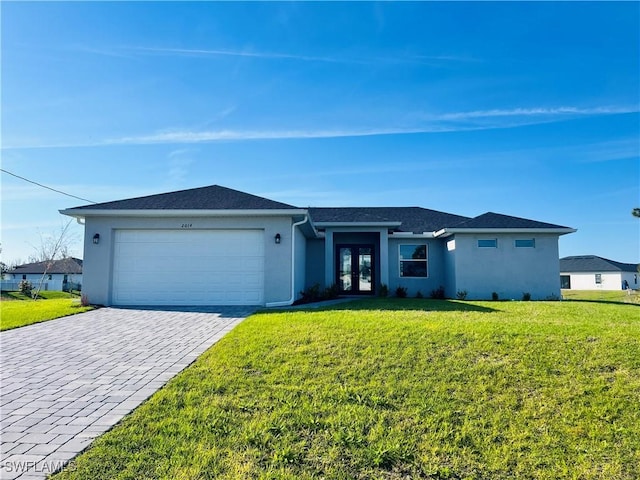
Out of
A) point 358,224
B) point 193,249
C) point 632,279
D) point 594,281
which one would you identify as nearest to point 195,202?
point 193,249

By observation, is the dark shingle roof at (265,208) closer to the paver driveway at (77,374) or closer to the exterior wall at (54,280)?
the paver driveway at (77,374)

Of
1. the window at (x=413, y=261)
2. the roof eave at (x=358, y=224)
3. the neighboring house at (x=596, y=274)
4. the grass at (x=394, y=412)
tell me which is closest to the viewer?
the grass at (x=394, y=412)

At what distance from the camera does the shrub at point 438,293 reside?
1580 cm

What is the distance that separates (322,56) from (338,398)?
9.66m

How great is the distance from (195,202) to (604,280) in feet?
150

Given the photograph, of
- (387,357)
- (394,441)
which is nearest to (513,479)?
(394,441)

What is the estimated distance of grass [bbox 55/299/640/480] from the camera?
302 cm

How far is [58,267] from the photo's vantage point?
39.8m

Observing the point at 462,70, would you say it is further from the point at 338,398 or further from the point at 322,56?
the point at 338,398

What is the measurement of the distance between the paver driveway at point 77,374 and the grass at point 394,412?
0.34 m

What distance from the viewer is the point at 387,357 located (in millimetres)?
5148

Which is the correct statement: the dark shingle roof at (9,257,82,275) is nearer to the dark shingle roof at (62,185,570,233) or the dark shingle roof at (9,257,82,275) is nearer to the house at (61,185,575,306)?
the house at (61,185,575,306)

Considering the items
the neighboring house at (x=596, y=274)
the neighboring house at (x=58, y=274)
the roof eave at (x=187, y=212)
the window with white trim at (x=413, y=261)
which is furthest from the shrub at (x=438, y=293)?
the neighboring house at (x=58, y=274)

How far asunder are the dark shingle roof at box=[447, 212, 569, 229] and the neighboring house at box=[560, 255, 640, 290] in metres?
28.9
